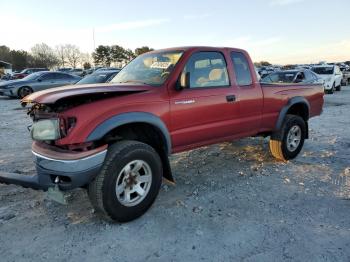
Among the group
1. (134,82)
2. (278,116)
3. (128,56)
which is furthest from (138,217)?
(128,56)

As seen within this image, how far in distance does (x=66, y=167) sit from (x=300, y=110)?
185 inches

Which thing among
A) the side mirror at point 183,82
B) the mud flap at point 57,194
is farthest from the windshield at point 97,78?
the mud flap at point 57,194

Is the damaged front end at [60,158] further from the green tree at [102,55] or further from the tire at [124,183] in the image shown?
the green tree at [102,55]

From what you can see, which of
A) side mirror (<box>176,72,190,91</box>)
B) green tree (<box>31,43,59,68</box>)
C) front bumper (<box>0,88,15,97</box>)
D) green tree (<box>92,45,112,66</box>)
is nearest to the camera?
side mirror (<box>176,72,190,91</box>)

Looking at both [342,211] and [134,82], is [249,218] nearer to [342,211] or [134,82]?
[342,211]

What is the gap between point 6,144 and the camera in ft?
24.5

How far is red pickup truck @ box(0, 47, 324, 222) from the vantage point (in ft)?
11.3

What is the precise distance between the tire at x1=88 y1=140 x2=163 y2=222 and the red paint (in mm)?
377

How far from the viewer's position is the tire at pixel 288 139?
A: 19.5 ft

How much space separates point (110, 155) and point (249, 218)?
1.66 m

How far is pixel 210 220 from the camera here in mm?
3846

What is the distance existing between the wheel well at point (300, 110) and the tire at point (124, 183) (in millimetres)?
3378

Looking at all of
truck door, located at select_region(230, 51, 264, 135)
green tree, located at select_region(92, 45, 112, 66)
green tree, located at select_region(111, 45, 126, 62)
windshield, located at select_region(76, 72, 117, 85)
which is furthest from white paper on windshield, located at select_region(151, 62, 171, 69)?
green tree, located at select_region(111, 45, 126, 62)

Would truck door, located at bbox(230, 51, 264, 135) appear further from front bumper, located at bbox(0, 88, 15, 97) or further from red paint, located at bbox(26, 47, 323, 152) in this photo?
front bumper, located at bbox(0, 88, 15, 97)
